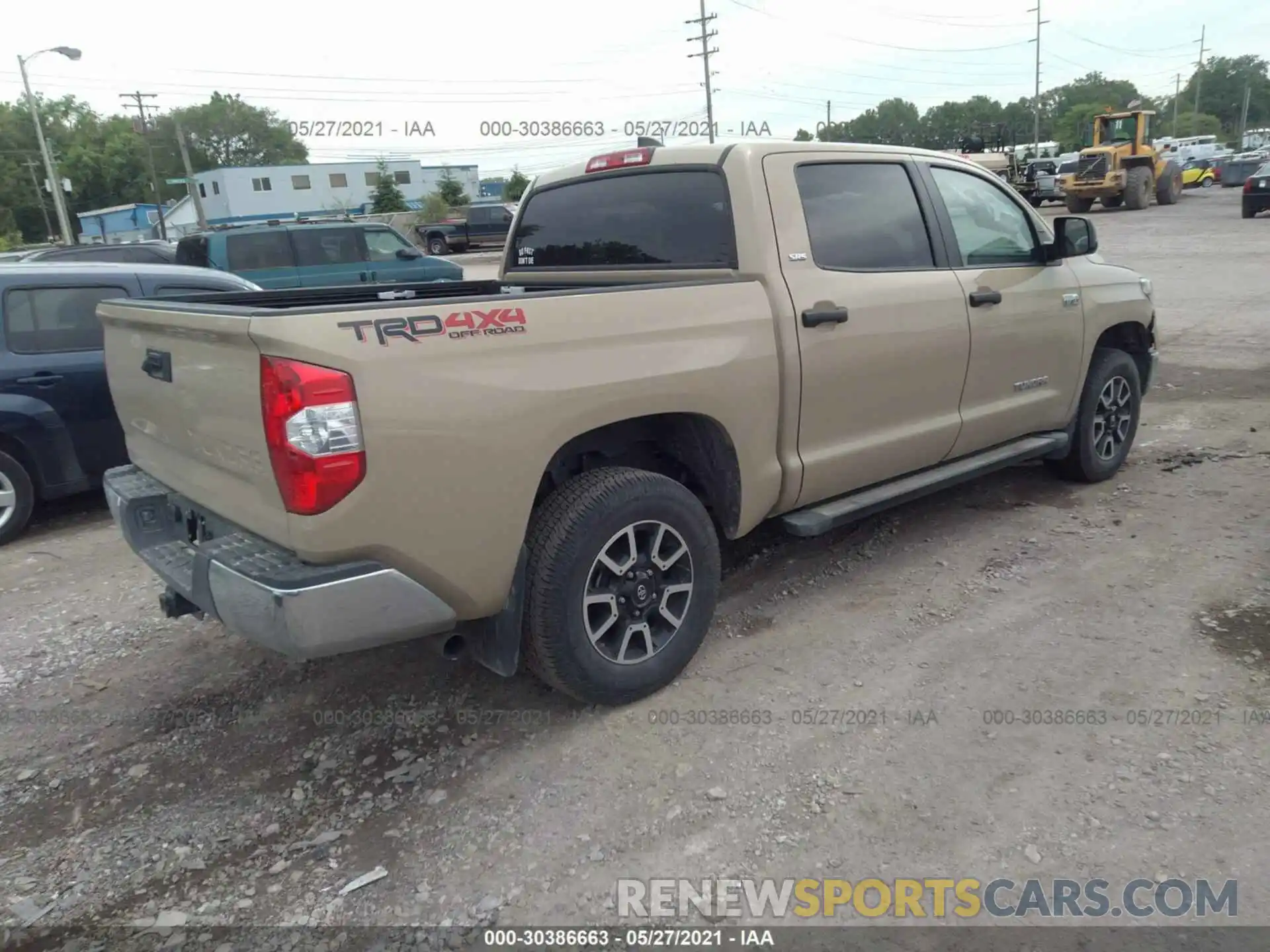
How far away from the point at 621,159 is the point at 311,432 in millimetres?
2227

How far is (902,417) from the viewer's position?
409cm

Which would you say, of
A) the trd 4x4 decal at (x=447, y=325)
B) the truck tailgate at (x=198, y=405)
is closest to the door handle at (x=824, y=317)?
the trd 4x4 decal at (x=447, y=325)

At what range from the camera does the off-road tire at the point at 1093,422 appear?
524 cm

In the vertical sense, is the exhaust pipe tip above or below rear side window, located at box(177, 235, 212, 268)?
below

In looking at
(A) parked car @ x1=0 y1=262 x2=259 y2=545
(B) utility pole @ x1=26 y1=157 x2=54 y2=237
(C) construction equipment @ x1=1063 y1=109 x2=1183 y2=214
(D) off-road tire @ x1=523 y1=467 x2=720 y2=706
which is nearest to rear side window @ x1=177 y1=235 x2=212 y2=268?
(A) parked car @ x1=0 y1=262 x2=259 y2=545

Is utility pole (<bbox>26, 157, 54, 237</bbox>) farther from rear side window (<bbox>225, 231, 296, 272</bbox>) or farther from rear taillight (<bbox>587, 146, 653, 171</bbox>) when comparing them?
rear taillight (<bbox>587, 146, 653, 171</bbox>)

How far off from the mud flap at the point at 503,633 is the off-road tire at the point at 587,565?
3cm

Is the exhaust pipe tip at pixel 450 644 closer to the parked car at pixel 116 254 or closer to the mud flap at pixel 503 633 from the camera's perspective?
the mud flap at pixel 503 633

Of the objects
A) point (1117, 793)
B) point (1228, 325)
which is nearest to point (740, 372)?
point (1117, 793)

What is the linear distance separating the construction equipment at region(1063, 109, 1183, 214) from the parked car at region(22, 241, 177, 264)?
1017 inches

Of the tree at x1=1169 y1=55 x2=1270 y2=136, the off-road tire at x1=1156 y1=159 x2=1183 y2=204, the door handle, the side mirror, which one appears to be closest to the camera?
the door handle

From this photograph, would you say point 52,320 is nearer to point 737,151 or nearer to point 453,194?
point 737,151

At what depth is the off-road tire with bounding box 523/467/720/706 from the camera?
9.86ft

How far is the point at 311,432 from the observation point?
2.46 m
